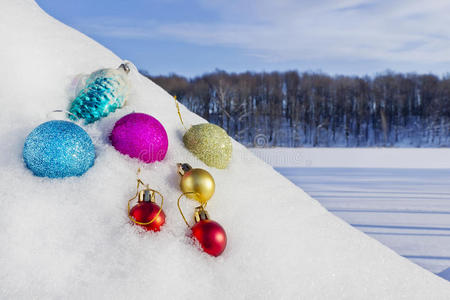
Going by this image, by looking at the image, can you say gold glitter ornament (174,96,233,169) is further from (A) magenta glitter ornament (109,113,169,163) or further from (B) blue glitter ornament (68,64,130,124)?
(B) blue glitter ornament (68,64,130,124)

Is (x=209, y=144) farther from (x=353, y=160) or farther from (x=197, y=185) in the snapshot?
(x=353, y=160)

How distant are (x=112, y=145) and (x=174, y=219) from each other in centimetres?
37

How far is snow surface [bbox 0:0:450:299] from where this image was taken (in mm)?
990

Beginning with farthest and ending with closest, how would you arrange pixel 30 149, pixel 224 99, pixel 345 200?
pixel 224 99 < pixel 345 200 < pixel 30 149

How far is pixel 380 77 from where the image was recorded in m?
32.7

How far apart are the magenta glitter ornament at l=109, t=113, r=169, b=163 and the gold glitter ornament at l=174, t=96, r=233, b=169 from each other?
16cm

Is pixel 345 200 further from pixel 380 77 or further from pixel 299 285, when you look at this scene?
pixel 380 77

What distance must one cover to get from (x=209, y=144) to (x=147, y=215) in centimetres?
44

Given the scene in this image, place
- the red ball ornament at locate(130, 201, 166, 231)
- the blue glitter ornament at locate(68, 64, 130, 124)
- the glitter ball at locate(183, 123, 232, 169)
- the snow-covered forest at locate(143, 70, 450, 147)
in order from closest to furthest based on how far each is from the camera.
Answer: the red ball ornament at locate(130, 201, 166, 231), the blue glitter ornament at locate(68, 64, 130, 124), the glitter ball at locate(183, 123, 232, 169), the snow-covered forest at locate(143, 70, 450, 147)

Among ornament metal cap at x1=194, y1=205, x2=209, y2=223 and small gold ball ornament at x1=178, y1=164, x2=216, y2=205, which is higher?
small gold ball ornament at x1=178, y1=164, x2=216, y2=205

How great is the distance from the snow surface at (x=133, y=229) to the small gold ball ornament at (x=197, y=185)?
63 millimetres

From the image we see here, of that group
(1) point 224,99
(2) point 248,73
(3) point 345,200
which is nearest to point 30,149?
(3) point 345,200

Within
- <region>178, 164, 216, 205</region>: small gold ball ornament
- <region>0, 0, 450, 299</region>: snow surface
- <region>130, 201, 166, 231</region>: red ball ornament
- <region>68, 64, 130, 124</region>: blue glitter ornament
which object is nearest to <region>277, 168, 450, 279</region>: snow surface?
<region>0, 0, 450, 299</region>: snow surface

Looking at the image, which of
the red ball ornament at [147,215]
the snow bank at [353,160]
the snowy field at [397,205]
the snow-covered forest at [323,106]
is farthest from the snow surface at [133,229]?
the snow-covered forest at [323,106]
